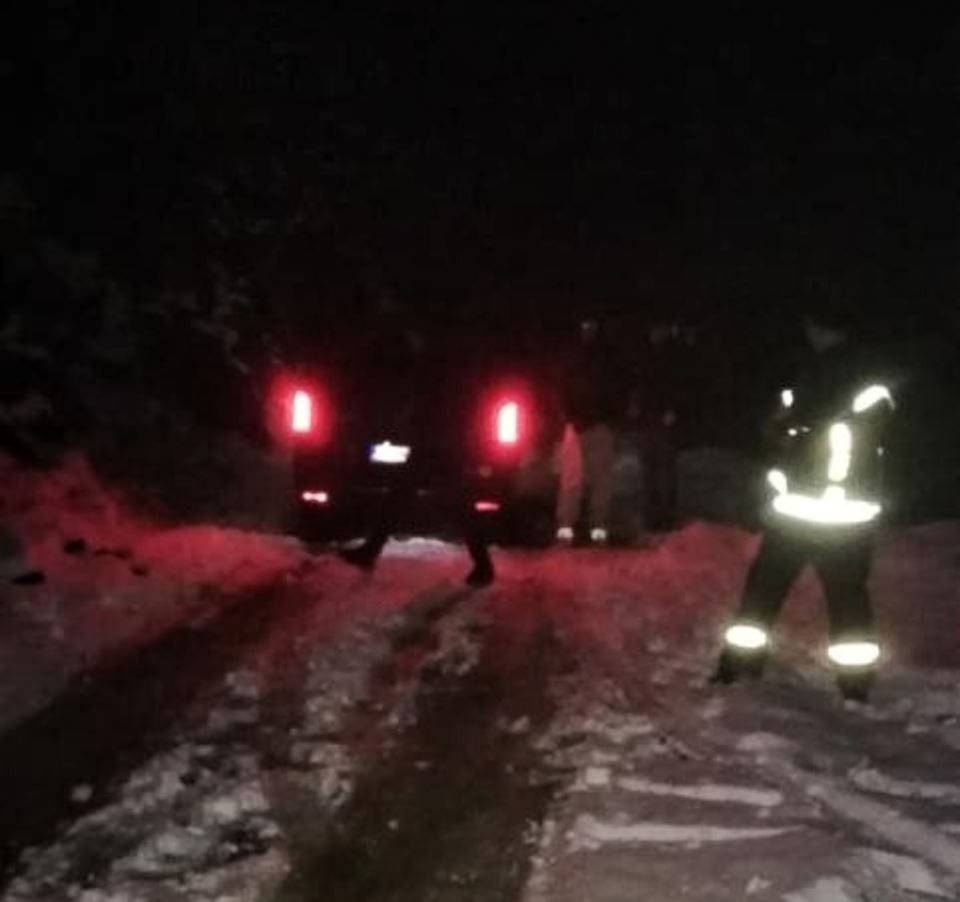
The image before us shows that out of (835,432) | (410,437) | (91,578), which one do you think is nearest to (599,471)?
(410,437)

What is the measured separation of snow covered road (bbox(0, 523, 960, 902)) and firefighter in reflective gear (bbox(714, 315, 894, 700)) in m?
0.32

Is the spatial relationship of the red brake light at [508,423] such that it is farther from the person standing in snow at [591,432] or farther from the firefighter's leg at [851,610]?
the firefighter's leg at [851,610]

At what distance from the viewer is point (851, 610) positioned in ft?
32.1

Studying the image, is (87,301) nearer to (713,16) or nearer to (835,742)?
(713,16)

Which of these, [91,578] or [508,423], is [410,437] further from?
[91,578]

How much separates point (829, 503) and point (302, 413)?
6.01 meters

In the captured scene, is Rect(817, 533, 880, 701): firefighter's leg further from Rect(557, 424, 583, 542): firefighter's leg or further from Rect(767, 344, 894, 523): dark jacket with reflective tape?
Rect(557, 424, 583, 542): firefighter's leg

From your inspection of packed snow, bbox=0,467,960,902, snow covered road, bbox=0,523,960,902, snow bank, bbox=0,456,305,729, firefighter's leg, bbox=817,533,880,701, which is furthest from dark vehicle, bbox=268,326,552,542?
firefighter's leg, bbox=817,533,880,701

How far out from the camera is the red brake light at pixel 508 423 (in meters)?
14.6

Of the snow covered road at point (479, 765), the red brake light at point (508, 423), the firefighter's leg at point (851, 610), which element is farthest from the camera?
the red brake light at point (508, 423)

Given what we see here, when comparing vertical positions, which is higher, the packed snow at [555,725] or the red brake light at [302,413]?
the red brake light at [302,413]

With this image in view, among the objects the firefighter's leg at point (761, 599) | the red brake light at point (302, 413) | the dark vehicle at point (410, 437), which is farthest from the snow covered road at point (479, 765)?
the red brake light at point (302, 413)

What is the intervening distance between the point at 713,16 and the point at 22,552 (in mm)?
15131

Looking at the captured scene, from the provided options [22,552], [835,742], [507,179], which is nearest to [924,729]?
[835,742]
